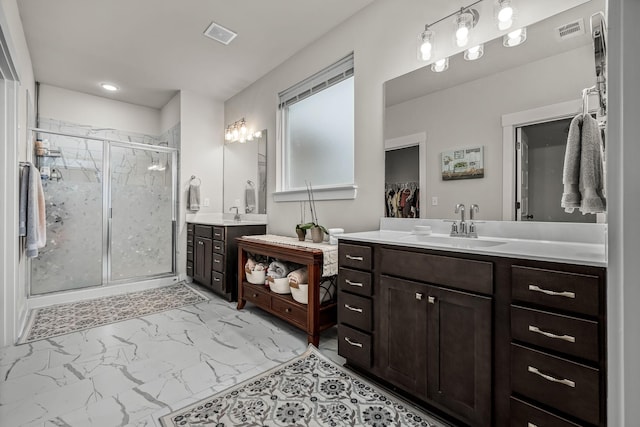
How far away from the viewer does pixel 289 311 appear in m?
2.41

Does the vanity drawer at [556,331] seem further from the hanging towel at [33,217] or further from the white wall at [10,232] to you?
the hanging towel at [33,217]

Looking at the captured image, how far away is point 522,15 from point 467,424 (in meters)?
2.09

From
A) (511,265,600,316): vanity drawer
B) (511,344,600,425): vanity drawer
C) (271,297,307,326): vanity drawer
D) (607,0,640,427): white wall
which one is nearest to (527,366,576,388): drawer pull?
(511,344,600,425): vanity drawer

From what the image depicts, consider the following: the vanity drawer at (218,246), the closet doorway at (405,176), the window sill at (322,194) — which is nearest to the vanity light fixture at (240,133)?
the window sill at (322,194)

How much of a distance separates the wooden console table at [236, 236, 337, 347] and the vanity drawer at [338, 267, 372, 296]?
0.34 metres

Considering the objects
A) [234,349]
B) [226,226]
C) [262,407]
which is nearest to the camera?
[262,407]

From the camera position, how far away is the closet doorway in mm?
2039

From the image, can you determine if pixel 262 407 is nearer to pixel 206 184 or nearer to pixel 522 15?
pixel 522 15

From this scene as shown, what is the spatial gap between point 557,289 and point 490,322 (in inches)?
11.1

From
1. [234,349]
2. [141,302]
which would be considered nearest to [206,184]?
[141,302]

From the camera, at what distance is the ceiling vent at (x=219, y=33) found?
106 inches

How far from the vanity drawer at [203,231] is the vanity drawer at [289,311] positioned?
1.42m

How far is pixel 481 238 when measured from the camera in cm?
170

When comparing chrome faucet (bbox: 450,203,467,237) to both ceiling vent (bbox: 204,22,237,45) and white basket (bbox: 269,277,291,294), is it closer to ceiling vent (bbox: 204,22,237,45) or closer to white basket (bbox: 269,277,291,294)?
white basket (bbox: 269,277,291,294)
